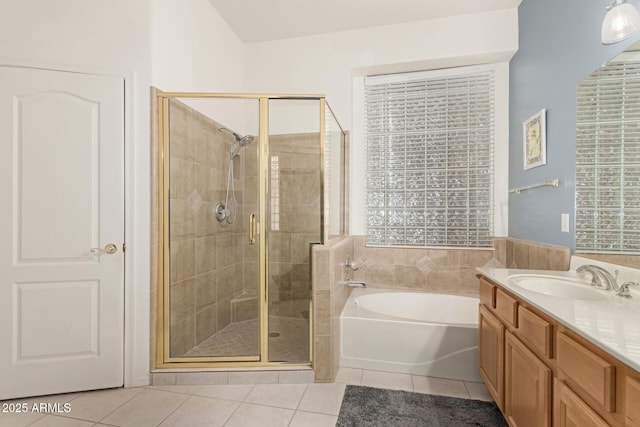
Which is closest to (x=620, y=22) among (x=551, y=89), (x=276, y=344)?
(x=551, y=89)

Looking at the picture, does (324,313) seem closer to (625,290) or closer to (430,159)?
(625,290)

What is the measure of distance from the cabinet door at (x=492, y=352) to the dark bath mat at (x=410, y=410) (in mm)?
166

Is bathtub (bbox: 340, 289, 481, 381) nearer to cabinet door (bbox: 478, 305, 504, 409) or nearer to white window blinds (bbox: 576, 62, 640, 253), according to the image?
cabinet door (bbox: 478, 305, 504, 409)

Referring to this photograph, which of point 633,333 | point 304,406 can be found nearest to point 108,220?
point 304,406

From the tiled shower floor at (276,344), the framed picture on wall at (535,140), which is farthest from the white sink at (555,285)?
the tiled shower floor at (276,344)

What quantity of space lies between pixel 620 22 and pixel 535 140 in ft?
3.35

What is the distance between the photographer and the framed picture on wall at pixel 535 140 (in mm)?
2266

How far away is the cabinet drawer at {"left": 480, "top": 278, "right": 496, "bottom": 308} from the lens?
69.3 inches

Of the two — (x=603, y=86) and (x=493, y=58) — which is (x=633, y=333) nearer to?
(x=603, y=86)

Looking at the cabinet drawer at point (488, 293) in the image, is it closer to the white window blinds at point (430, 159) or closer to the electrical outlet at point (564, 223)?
the electrical outlet at point (564, 223)

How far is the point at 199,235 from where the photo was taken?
246cm

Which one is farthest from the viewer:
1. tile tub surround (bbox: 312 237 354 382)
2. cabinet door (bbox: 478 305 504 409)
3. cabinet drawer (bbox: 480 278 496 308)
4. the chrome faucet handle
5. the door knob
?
tile tub surround (bbox: 312 237 354 382)

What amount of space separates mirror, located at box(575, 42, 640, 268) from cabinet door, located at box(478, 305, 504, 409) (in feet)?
2.12

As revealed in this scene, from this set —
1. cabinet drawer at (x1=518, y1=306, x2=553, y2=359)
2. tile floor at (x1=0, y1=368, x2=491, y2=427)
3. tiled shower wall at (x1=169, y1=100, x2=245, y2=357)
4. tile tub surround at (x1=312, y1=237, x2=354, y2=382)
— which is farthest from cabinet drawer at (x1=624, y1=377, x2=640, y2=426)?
tiled shower wall at (x1=169, y1=100, x2=245, y2=357)
